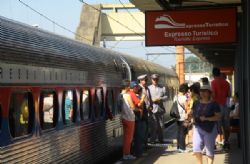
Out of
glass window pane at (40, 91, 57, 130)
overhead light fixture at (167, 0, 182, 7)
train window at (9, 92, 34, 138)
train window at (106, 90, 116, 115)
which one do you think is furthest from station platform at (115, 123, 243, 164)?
train window at (9, 92, 34, 138)

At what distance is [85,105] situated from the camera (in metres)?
10.7

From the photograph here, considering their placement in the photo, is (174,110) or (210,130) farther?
(174,110)

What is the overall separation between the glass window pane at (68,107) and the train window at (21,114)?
5.46 ft

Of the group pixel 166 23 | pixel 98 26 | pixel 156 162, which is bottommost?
pixel 156 162

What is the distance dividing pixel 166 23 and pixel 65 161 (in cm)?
370

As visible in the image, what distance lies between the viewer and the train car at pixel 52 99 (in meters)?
6.78

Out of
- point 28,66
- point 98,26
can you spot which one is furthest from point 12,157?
point 98,26

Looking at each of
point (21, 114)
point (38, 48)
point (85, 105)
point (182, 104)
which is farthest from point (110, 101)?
point (21, 114)

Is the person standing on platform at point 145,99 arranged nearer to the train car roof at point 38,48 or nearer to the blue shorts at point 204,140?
the train car roof at point 38,48

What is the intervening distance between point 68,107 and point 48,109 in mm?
1139

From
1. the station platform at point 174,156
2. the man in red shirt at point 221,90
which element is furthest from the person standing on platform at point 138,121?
the man in red shirt at point 221,90

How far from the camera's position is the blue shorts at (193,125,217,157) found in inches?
366

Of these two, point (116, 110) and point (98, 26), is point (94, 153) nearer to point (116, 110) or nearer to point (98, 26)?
point (116, 110)

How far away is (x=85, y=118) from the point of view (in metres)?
10.6
